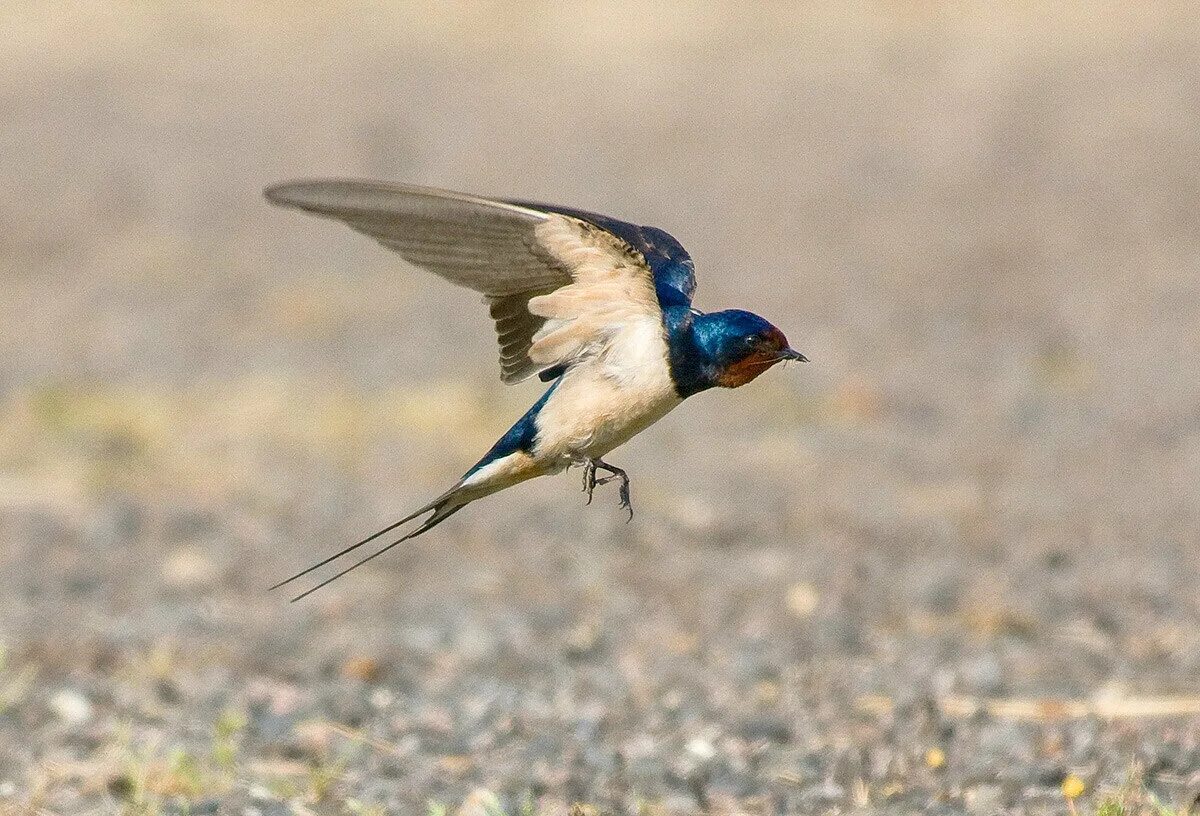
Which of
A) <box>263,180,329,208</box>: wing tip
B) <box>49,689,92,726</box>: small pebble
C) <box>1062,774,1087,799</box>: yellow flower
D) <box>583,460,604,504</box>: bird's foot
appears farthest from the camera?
<box>49,689,92,726</box>: small pebble

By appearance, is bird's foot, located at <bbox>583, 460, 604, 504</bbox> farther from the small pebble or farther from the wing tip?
the small pebble

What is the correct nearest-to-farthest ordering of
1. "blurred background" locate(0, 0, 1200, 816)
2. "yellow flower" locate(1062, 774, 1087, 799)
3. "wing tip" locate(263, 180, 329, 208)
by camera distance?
"wing tip" locate(263, 180, 329, 208), "yellow flower" locate(1062, 774, 1087, 799), "blurred background" locate(0, 0, 1200, 816)

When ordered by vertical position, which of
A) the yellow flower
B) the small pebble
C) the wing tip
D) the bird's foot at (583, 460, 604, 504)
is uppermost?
the wing tip

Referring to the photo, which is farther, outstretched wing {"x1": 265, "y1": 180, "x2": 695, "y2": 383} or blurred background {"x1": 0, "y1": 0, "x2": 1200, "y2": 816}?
blurred background {"x1": 0, "y1": 0, "x2": 1200, "y2": 816}

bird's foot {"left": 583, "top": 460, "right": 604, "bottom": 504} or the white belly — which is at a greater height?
the white belly

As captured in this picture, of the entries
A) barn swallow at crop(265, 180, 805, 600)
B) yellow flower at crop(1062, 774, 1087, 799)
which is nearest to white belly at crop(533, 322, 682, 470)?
barn swallow at crop(265, 180, 805, 600)

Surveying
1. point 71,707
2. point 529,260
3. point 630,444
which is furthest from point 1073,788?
point 630,444

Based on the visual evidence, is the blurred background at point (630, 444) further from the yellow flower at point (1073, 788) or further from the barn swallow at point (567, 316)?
the barn swallow at point (567, 316)
